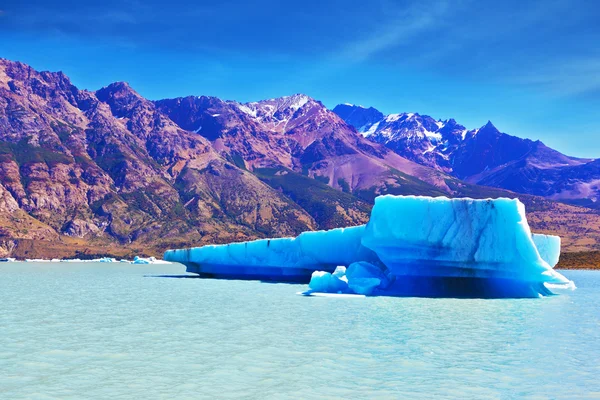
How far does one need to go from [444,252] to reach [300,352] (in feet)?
63.2

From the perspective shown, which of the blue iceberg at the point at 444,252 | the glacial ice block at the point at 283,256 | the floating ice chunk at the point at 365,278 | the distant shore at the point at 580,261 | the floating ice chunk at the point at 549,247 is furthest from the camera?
the distant shore at the point at 580,261

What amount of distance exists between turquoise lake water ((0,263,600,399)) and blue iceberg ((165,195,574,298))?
4.72 metres

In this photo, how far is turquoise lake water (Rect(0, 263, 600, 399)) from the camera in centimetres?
1270

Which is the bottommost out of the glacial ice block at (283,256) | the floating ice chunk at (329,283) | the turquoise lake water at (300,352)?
the turquoise lake water at (300,352)

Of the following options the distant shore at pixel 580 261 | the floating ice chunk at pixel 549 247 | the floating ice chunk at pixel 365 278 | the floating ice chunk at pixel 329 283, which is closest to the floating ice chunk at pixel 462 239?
the floating ice chunk at pixel 365 278

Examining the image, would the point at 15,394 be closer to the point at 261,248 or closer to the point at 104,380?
the point at 104,380

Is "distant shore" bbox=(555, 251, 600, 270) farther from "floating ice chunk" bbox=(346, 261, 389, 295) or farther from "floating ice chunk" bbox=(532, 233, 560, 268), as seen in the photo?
"floating ice chunk" bbox=(346, 261, 389, 295)

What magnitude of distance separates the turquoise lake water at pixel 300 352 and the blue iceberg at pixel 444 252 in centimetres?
472

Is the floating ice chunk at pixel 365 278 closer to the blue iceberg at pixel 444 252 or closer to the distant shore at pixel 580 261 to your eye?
the blue iceberg at pixel 444 252

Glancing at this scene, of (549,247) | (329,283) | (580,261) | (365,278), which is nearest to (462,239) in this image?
(365,278)

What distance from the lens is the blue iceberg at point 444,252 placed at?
109ft

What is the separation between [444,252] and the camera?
34031 mm

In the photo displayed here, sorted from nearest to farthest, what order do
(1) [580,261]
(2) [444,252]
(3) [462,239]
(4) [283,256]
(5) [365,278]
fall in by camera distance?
(3) [462,239] → (2) [444,252] → (5) [365,278] → (4) [283,256] → (1) [580,261]

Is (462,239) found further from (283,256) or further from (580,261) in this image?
(580,261)
